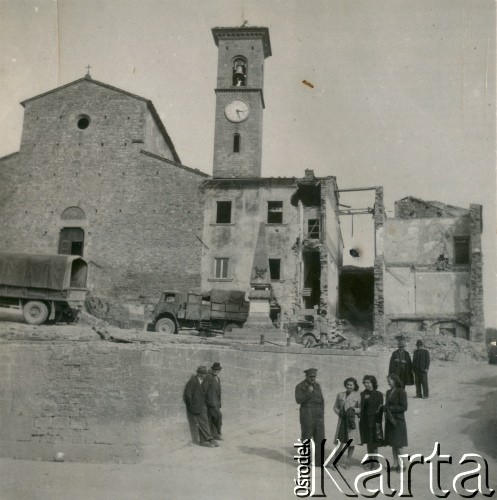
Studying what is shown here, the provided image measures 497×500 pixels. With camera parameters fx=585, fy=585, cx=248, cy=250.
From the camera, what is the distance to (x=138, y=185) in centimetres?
2867

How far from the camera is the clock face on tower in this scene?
32.1 metres

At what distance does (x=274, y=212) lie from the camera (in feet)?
92.7

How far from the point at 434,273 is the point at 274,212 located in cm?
968

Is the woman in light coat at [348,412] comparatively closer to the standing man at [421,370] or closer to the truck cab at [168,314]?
the standing man at [421,370]

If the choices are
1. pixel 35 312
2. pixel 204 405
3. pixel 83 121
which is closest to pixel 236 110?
pixel 83 121

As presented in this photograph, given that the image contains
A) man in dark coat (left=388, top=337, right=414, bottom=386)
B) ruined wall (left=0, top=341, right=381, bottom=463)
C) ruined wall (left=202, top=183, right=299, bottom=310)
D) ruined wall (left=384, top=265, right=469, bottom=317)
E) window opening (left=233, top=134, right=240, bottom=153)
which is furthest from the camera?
window opening (left=233, top=134, right=240, bottom=153)

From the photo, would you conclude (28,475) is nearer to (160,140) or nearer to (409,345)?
(409,345)

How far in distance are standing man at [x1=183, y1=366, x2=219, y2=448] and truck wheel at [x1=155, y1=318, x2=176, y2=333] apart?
10116 millimetres

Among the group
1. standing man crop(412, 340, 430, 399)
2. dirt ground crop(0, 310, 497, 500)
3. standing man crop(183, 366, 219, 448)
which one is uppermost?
standing man crop(412, 340, 430, 399)

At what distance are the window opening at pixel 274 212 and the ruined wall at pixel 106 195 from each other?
338 cm

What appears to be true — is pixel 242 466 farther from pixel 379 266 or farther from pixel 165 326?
pixel 379 266

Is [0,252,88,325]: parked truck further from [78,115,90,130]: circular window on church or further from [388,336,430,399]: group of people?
[78,115,90,130]: circular window on church

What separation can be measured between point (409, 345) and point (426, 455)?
57.3ft

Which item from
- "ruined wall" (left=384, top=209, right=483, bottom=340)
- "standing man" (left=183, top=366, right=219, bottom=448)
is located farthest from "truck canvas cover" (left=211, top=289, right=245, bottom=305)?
"standing man" (left=183, top=366, right=219, bottom=448)
